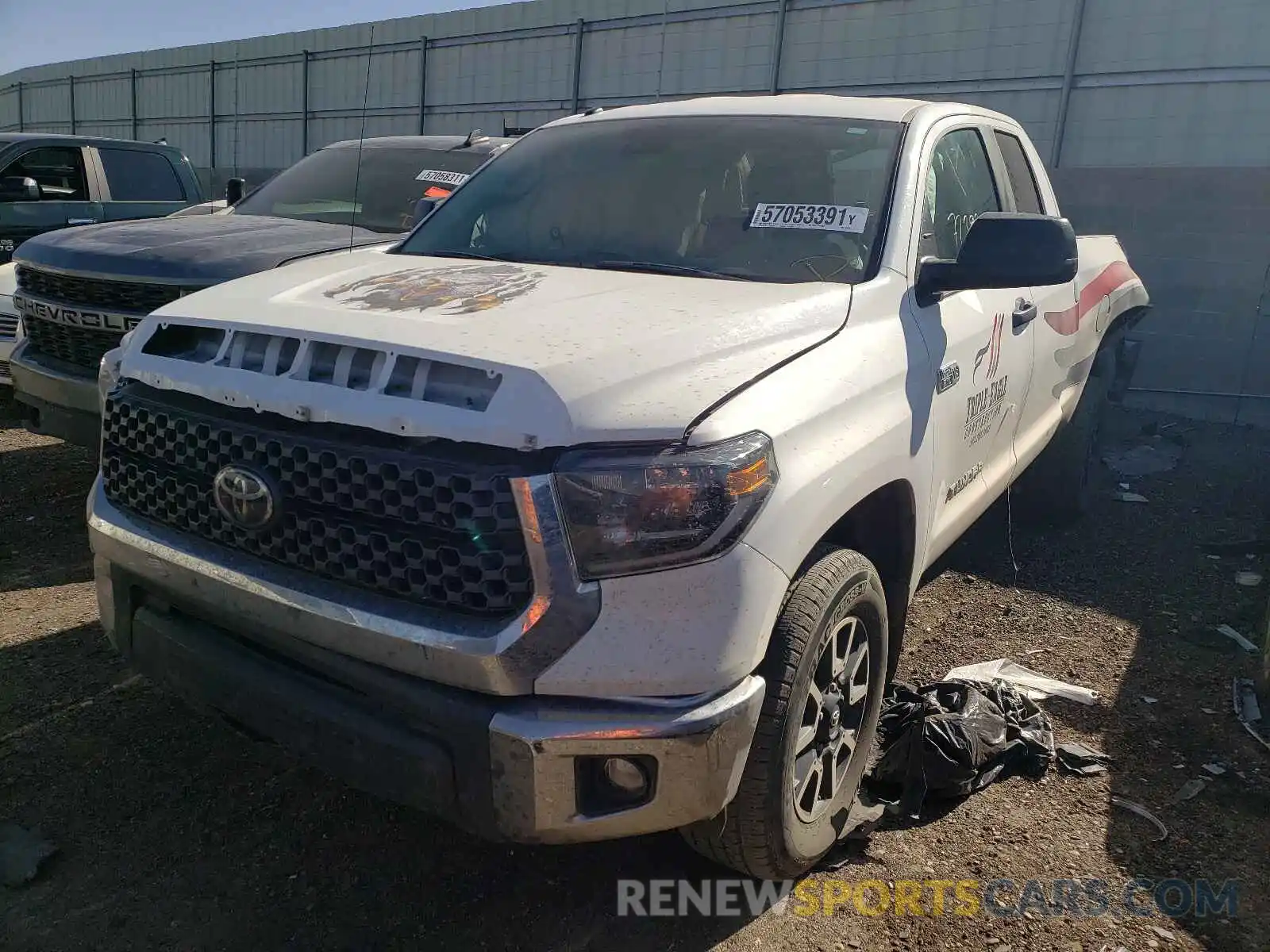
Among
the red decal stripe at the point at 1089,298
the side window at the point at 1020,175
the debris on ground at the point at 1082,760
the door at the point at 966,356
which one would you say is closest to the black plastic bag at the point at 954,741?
the debris on ground at the point at 1082,760

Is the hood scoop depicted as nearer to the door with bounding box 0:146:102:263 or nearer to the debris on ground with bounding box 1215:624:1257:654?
the debris on ground with bounding box 1215:624:1257:654

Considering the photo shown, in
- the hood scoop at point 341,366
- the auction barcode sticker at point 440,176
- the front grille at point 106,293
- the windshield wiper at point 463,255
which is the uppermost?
the auction barcode sticker at point 440,176

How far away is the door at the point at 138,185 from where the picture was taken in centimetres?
866

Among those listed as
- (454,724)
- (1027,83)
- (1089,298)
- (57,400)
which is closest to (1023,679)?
(1089,298)

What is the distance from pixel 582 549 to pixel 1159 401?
7.92 metres

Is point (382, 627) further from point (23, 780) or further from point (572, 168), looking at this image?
point (572, 168)

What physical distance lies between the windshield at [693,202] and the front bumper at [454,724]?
138cm

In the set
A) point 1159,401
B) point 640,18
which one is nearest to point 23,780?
point 1159,401

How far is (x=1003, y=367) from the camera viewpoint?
3.53m

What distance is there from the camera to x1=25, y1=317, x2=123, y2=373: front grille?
4.51 m

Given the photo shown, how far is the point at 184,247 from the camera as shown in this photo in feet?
15.2

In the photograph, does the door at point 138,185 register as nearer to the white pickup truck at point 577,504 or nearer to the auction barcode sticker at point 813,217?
the white pickup truck at point 577,504

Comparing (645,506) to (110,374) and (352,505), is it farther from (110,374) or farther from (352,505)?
(110,374)

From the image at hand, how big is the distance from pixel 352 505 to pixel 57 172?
7.96m
